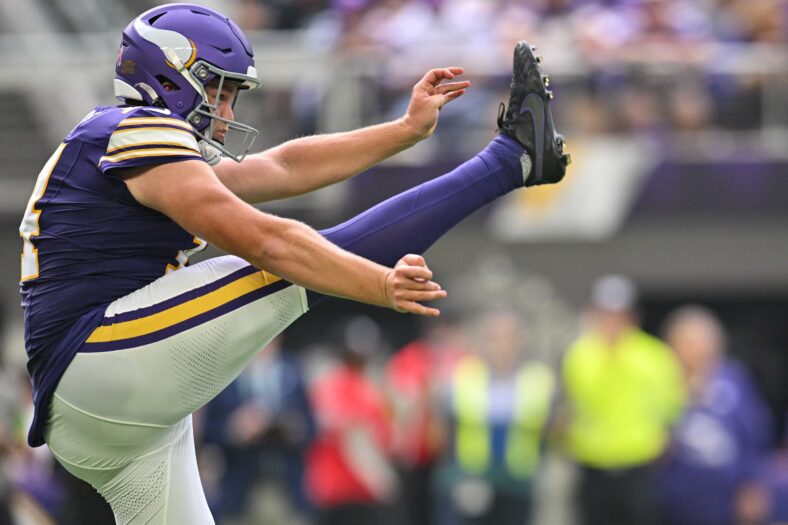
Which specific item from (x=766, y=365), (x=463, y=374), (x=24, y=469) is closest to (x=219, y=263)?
(x=24, y=469)

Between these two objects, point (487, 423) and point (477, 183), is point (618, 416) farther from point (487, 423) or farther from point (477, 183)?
point (477, 183)

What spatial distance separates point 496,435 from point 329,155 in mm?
4458

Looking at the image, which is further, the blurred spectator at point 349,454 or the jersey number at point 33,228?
the blurred spectator at point 349,454

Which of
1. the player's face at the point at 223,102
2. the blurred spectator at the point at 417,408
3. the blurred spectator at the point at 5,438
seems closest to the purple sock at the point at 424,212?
the player's face at the point at 223,102

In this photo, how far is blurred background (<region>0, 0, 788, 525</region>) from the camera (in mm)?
8883

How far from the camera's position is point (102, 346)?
4.20 m

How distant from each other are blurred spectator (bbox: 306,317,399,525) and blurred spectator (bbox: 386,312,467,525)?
0.94 ft

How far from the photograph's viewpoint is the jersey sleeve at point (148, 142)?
4047 millimetres

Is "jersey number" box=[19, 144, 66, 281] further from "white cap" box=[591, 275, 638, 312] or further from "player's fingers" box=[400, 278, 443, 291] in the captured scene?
"white cap" box=[591, 275, 638, 312]

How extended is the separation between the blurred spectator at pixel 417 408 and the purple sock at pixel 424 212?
4950 mm

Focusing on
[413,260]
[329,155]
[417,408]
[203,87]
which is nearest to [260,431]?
[417,408]

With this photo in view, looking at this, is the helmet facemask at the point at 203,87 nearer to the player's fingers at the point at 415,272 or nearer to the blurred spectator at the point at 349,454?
the player's fingers at the point at 415,272

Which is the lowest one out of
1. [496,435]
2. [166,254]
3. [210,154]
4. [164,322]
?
[496,435]

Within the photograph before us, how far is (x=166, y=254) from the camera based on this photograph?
4.36m
